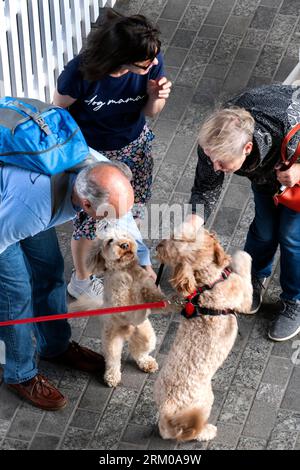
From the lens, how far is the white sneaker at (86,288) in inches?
236

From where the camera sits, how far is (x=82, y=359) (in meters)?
5.68

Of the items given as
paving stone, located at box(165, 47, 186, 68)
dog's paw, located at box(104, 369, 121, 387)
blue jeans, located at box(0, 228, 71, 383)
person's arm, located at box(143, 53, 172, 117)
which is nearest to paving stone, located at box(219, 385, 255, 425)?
dog's paw, located at box(104, 369, 121, 387)

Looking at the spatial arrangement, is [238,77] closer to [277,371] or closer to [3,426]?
[277,371]

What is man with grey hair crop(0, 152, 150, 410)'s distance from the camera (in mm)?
4531

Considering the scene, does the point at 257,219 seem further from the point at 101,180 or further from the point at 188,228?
the point at 101,180

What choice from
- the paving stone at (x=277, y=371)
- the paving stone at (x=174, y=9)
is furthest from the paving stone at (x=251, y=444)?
the paving stone at (x=174, y=9)

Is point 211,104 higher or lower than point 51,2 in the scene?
lower

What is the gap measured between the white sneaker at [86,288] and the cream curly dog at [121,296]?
0.59 metres

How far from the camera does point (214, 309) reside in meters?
4.82

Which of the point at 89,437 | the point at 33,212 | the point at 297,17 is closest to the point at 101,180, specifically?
the point at 33,212

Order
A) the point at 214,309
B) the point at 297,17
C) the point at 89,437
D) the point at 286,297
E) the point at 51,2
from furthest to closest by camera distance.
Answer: the point at 297,17 → the point at 51,2 → the point at 286,297 → the point at 89,437 → the point at 214,309

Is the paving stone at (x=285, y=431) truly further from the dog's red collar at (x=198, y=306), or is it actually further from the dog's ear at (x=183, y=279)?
the dog's ear at (x=183, y=279)

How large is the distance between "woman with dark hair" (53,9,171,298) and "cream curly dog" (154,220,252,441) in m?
0.65

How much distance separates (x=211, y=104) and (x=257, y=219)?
6.11 ft
